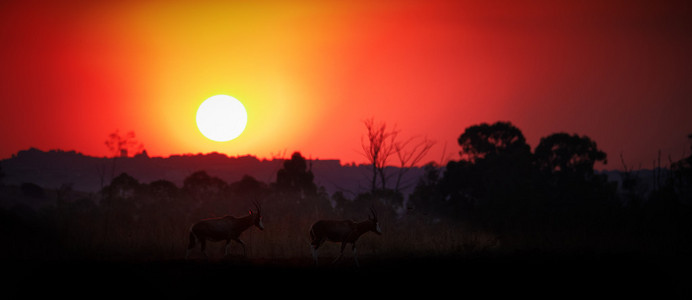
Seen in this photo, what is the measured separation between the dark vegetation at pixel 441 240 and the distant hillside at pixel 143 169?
6567cm

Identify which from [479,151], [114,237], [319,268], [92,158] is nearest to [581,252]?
[319,268]

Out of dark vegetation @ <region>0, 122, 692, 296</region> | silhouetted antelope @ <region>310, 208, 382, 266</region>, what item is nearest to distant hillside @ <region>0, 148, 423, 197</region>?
dark vegetation @ <region>0, 122, 692, 296</region>

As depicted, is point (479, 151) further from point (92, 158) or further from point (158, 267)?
point (92, 158)

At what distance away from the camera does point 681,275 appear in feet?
56.7

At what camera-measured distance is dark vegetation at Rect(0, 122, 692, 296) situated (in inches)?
571

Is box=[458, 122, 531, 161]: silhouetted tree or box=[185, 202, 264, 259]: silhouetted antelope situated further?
box=[458, 122, 531, 161]: silhouetted tree

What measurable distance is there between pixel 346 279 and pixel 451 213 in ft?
89.7

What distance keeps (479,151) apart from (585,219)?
16.8 meters

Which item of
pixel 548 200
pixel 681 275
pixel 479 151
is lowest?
pixel 681 275

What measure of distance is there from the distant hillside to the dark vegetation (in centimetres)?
6567

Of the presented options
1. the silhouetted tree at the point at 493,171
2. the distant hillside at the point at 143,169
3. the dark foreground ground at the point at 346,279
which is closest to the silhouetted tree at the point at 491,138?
the silhouetted tree at the point at 493,171

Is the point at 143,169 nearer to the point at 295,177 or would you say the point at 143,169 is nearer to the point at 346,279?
the point at 295,177

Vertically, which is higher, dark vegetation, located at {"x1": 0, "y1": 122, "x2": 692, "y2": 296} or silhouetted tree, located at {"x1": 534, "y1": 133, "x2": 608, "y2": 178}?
silhouetted tree, located at {"x1": 534, "y1": 133, "x2": 608, "y2": 178}

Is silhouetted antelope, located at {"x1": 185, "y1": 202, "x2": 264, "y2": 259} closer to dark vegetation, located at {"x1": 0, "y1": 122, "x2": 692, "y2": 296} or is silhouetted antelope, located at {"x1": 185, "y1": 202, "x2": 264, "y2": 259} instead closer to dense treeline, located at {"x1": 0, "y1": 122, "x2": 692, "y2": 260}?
dark vegetation, located at {"x1": 0, "y1": 122, "x2": 692, "y2": 296}
